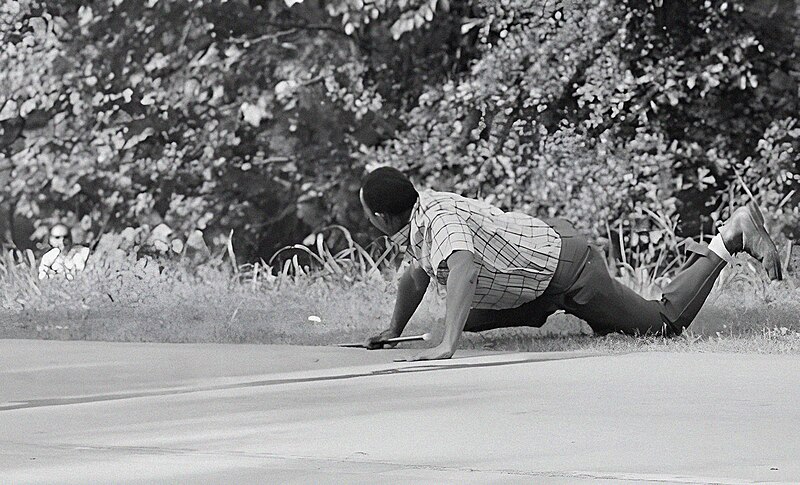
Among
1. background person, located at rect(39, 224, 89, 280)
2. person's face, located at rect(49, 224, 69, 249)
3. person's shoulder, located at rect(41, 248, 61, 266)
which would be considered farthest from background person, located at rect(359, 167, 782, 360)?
person's face, located at rect(49, 224, 69, 249)

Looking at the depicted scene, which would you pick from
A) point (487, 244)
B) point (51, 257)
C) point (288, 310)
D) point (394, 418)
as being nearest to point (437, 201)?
point (487, 244)

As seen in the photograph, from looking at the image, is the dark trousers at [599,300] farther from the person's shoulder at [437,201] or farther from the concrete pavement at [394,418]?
the person's shoulder at [437,201]

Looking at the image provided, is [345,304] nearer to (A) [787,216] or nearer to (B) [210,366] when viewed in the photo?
(B) [210,366]

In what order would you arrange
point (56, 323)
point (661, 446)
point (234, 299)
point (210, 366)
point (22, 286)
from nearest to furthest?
1. point (661, 446)
2. point (210, 366)
3. point (56, 323)
4. point (234, 299)
5. point (22, 286)

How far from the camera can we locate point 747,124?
11.5m

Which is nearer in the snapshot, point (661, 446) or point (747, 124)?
point (661, 446)

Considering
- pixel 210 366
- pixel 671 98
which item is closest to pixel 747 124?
pixel 671 98

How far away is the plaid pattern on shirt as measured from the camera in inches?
243

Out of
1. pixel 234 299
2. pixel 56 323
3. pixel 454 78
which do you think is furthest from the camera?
pixel 454 78

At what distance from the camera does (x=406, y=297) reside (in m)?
6.75

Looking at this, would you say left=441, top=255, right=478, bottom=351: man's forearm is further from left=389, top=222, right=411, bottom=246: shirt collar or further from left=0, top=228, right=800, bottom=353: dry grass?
left=0, top=228, right=800, bottom=353: dry grass

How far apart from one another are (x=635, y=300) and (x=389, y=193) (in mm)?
1462

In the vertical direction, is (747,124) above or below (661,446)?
above

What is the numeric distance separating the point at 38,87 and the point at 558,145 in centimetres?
414
